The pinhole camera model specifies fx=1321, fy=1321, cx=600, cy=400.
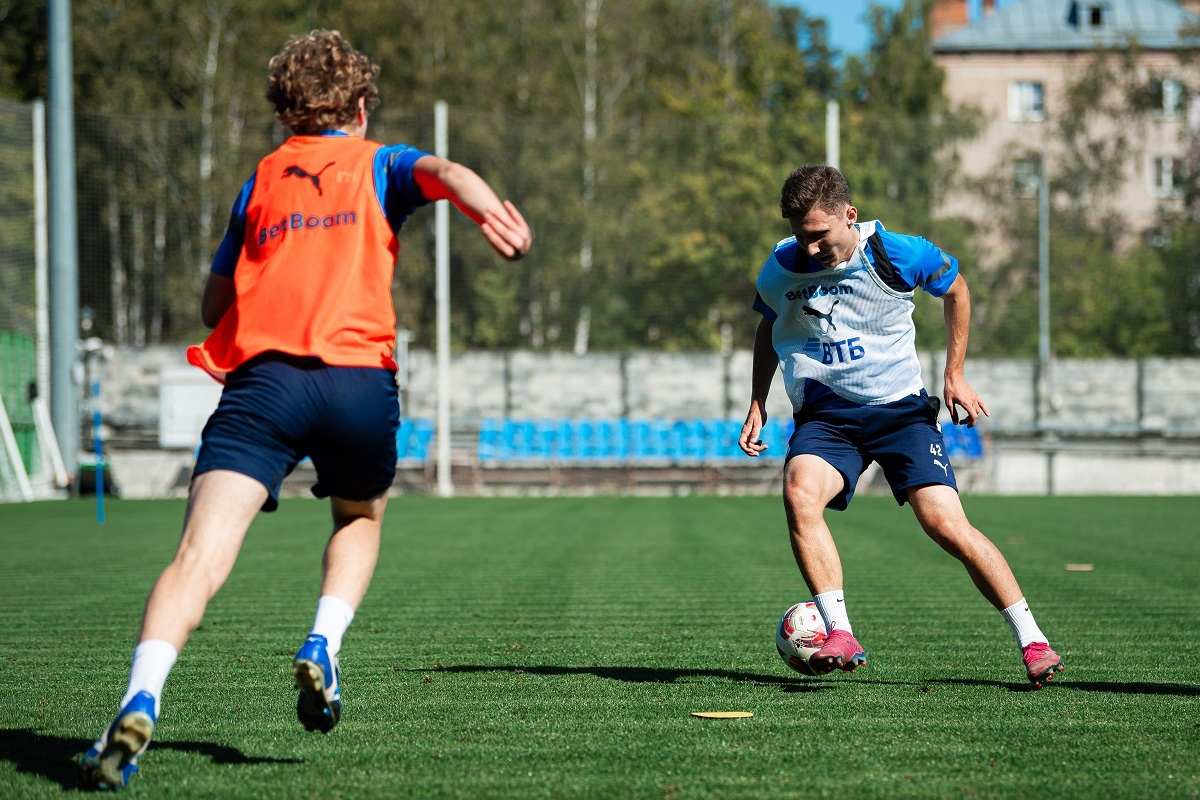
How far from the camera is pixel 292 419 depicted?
294 centimetres

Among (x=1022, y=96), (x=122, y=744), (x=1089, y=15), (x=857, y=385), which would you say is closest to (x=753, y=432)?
(x=857, y=385)

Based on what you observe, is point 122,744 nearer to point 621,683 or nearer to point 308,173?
point 308,173

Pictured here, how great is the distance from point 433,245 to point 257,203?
73.5 feet

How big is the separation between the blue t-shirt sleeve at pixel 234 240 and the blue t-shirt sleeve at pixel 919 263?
2.23 m

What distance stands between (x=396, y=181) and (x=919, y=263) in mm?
2068

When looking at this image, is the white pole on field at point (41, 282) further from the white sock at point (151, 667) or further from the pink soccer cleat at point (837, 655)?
the white sock at point (151, 667)

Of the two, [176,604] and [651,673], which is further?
[651,673]

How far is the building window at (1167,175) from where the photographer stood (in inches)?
1128

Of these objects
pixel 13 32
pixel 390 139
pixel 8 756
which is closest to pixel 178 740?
pixel 8 756

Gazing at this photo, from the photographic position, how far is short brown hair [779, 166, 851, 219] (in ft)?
13.9

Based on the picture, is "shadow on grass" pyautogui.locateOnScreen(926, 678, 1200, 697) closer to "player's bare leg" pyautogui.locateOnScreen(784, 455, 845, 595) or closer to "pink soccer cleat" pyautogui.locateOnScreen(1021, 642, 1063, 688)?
"pink soccer cleat" pyautogui.locateOnScreen(1021, 642, 1063, 688)

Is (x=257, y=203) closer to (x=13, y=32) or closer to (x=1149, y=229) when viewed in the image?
(x=1149, y=229)

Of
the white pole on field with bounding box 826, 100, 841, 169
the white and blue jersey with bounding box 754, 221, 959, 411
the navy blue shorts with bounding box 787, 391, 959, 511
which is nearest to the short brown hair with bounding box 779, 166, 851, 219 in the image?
the white and blue jersey with bounding box 754, 221, 959, 411

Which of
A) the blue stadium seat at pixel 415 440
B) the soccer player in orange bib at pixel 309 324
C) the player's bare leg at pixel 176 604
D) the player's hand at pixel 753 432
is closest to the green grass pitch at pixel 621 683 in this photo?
the player's bare leg at pixel 176 604
